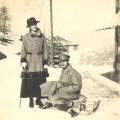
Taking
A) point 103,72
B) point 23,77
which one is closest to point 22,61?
point 23,77

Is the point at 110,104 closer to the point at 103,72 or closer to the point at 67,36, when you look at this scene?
the point at 103,72

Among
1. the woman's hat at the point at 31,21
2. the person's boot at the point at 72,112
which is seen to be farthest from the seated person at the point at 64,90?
the woman's hat at the point at 31,21

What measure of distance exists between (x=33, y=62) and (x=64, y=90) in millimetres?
227

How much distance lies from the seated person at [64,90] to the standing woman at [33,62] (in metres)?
0.04

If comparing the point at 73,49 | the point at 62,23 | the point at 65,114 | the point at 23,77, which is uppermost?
the point at 62,23

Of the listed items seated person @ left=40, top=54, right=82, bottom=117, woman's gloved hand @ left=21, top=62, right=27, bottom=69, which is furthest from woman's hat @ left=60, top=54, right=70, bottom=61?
woman's gloved hand @ left=21, top=62, right=27, bottom=69

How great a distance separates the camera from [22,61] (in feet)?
7.45

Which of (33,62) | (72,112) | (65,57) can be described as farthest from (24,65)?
(72,112)

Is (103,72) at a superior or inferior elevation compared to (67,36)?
inferior

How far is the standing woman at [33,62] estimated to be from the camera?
226 cm

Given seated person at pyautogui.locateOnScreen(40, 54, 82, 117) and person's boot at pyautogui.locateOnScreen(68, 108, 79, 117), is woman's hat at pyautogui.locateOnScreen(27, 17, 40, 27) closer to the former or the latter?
seated person at pyautogui.locateOnScreen(40, 54, 82, 117)

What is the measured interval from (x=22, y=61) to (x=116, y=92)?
0.54 metres

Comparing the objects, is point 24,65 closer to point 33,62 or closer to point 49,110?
point 33,62

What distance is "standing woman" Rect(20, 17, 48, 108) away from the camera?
2.26 meters
